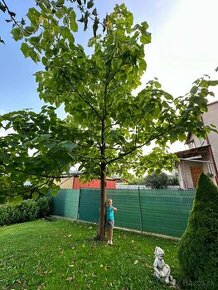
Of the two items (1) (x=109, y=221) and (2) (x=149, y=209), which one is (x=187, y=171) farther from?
(1) (x=109, y=221)

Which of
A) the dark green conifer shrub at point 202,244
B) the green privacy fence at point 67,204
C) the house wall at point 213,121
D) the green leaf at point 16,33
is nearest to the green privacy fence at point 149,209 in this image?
the green privacy fence at point 67,204

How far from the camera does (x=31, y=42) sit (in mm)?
2945

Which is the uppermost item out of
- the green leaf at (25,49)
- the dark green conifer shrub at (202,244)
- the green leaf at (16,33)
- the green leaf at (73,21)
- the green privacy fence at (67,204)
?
the green leaf at (25,49)

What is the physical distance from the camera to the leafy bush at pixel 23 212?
1455cm

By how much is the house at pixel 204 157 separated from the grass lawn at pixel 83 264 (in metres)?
8.50

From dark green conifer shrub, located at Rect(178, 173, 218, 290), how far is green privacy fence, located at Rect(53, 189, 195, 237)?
3687 millimetres

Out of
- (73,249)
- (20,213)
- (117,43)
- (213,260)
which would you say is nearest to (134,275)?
(213,260)

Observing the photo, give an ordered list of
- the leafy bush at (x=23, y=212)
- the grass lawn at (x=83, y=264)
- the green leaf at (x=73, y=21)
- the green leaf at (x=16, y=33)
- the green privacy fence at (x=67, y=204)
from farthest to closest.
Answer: the leafy bush at (x=23, y=212), the green privacy fence at (x=67, y=204), the grass lawn at (x=83, y=264), the green leaf at (x=16, y=33), the green leaf at (x=73, y=21)

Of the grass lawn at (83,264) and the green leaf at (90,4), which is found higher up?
the green leaf at (90,4)

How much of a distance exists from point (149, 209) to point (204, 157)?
8638mm

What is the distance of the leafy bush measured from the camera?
14555mm

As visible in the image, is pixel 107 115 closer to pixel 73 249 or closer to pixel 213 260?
pixel 213 260

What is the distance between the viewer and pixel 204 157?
15008mm

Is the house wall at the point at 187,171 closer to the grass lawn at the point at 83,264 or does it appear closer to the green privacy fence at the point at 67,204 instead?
the green privacy fence at the point at 67,204
